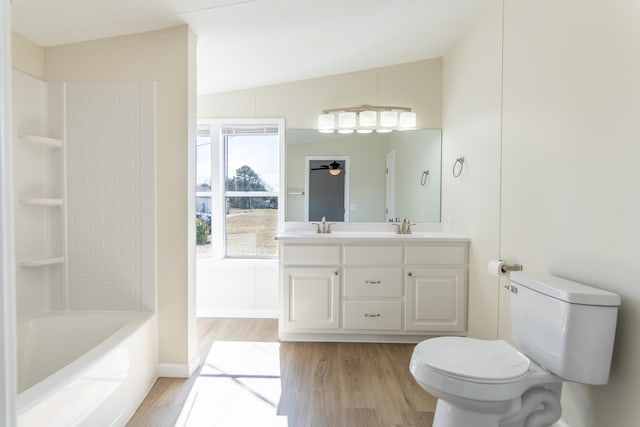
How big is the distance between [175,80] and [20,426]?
187cm

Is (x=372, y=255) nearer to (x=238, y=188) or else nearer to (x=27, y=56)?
(x=238, y=188)

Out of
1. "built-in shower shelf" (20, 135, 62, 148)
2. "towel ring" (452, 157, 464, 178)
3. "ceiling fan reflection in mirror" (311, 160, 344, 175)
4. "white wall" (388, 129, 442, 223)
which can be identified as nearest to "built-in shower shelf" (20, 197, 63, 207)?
"built-in shower shelf" (20, 135, 62, 148)

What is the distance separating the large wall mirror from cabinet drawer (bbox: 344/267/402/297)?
25.2 inches

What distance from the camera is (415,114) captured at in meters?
3.27

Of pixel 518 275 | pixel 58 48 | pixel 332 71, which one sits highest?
pixel 332 71

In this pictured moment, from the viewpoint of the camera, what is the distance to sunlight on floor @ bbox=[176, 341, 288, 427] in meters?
1.88

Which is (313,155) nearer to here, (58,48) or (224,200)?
(224,200)

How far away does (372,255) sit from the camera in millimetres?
2838

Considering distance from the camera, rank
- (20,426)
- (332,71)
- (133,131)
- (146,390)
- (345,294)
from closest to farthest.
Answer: (20,426)
(146,390)
(133,131)
(345,294)
(332,71)

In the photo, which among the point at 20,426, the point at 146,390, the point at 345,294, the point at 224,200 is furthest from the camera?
the point at 224,200

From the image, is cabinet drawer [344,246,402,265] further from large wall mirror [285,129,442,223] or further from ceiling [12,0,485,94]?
ceiling [12,0,485,94]

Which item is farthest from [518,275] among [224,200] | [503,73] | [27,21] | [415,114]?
[27,21]

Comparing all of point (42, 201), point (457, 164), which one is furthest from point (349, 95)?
point (42, 201)

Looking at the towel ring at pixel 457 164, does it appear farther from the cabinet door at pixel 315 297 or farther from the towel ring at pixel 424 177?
the cabinet door at pixel 315 297
